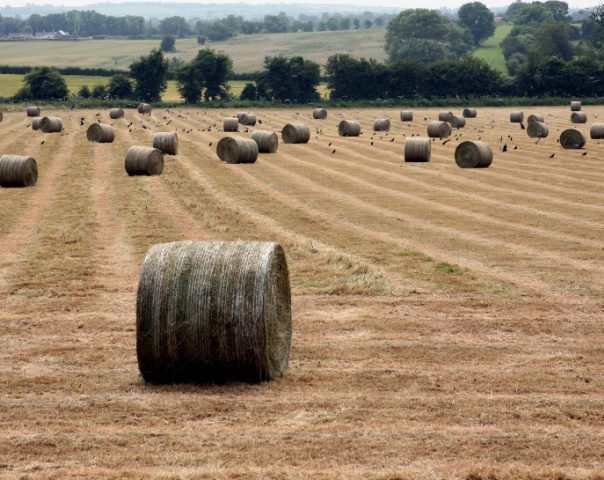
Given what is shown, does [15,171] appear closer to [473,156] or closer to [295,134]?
[473,156]

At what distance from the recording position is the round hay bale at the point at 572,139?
49188 millimetres

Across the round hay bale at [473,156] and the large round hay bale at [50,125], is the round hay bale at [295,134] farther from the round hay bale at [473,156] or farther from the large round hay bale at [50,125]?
the large round hay bale at [50,125]

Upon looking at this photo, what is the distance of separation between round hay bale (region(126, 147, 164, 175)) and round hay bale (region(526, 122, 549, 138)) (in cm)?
2904

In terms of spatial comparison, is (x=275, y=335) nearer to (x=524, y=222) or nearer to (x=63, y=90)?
(x=524, y=222)

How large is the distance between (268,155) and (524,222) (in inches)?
895

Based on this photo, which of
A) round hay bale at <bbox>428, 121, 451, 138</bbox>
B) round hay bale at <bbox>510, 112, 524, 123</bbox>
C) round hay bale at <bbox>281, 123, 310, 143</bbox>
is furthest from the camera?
round hay bale at <bbox>510, 112, 524, 123</bbox>

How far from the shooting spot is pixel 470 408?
10852 mm

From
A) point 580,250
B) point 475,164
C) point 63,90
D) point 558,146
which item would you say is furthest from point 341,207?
point 63,90

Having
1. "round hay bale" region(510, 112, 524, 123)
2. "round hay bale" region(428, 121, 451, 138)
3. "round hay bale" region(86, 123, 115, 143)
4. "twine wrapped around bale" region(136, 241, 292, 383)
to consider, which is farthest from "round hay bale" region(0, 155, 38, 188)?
"round hay bale" region(510, 112, 524, 123)

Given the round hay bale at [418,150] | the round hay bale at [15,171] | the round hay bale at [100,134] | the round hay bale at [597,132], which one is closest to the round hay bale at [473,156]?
the round hay bale at [418,150]

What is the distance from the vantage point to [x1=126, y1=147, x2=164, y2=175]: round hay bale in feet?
121

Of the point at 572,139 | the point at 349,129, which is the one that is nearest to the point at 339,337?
the point at 572,139

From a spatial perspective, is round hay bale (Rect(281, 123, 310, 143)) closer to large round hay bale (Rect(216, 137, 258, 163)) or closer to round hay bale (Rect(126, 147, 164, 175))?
large round hay bale (Rect(216, 137, 258, 163))

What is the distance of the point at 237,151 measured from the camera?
42.3 meters
